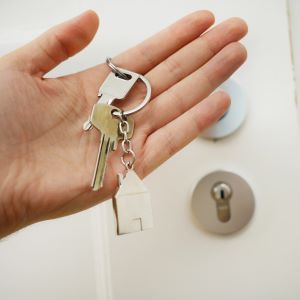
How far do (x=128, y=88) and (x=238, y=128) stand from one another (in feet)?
0.61

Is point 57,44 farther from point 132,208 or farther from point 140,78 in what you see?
point 132,208

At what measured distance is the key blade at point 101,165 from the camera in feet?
1.34

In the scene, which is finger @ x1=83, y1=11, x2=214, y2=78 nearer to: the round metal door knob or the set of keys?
the set of keys

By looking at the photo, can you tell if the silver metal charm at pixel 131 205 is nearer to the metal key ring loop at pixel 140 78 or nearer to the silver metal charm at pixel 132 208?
the silver metal charm at pixel 132 208

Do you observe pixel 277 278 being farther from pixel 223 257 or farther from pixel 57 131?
pixel 57 131

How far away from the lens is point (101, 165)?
416 mm

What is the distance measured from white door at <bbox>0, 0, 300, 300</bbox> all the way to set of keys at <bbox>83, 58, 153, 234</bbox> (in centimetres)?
10

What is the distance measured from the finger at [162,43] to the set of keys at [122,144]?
30mm

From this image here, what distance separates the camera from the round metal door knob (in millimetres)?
499

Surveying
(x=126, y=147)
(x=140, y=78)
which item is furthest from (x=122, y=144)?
(x=140, y=78)

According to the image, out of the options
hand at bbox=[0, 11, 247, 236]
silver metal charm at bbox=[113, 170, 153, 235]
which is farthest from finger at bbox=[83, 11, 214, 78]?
silver metal charm at bbox=[113, 170, 153, 235]

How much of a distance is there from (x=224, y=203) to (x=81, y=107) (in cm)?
26

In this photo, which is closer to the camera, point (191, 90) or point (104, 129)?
point (104, 129)

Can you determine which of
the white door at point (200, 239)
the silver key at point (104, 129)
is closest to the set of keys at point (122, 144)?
the silver key at point (104, 129)
